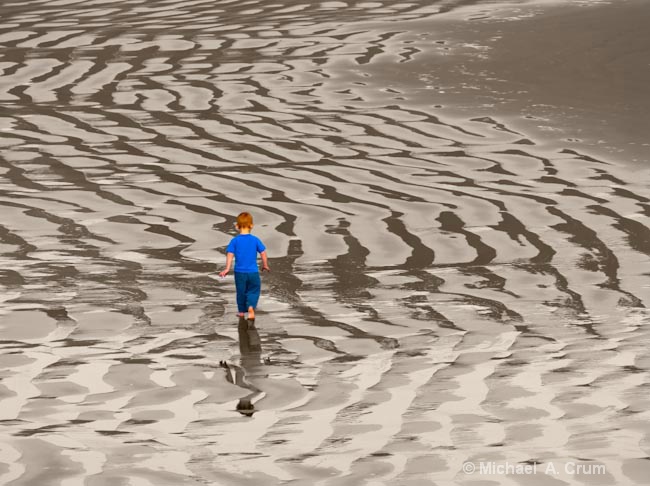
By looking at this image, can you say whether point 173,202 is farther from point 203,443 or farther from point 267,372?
point 203,443

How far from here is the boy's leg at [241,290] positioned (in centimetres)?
813

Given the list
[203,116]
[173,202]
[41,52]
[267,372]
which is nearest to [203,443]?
[267,372]

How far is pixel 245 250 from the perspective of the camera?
8273 mm

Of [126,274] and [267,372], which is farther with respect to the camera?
[126,274]

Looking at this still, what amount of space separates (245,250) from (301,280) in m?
0.97

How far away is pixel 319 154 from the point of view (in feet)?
43.8

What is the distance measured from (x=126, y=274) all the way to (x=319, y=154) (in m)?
4.41

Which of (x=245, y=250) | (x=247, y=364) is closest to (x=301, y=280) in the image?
(x=245, y=250)

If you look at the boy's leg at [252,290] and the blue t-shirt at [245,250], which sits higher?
the blue t-shirt at [245,250]

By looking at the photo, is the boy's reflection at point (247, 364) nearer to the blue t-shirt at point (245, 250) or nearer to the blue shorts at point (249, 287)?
the blue shorts at point (249, 287)

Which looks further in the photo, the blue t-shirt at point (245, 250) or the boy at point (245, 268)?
the blue t-shirt at point (245, 250)

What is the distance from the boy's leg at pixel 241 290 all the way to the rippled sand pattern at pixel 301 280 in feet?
0.37

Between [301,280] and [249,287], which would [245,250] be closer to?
[249,287]

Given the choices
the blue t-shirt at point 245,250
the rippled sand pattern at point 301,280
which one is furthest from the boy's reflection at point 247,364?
the blue t-shirt at point 245,250
